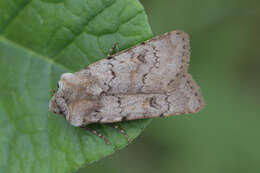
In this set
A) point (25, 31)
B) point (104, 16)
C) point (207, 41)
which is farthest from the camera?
point (207, 41)

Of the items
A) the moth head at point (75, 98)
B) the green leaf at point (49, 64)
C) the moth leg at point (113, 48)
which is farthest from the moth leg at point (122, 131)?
the moth leg at point (113, 48)

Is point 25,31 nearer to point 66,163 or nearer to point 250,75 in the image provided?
point 66,163

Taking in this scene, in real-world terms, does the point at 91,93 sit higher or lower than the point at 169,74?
lower

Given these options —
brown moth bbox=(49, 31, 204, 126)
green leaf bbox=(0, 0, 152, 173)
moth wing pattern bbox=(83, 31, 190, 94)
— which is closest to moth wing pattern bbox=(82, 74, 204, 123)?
brown moth bbox=(49, 31, 204, 126)

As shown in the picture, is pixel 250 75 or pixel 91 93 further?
pixel 250 75

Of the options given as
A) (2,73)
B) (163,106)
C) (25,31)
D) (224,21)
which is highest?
(224,21)

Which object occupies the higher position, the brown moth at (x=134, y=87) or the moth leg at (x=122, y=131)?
the brown moth at (x=134, y=87)

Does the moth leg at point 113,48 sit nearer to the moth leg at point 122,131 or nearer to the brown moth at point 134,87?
the brown moth at point 134,87

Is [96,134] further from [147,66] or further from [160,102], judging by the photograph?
[147,66]

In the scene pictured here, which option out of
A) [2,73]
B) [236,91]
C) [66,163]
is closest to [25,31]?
[2,73]
